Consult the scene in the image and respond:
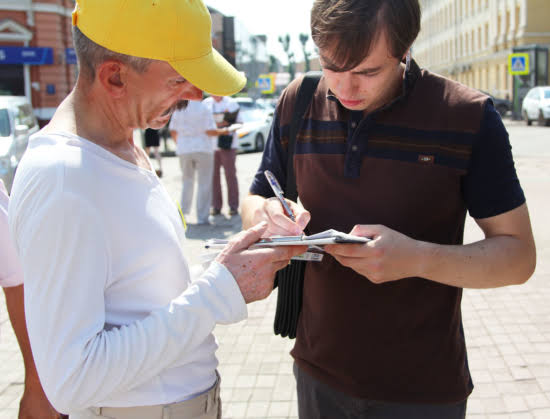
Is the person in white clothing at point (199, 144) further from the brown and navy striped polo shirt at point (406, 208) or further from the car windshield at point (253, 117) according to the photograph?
the car windshield at point (253, 117)

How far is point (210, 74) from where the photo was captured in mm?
1615

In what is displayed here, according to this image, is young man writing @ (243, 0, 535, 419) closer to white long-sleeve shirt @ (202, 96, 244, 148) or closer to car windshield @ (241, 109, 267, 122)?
white long-sleeve shirt @ (202, 96, 244, 148)

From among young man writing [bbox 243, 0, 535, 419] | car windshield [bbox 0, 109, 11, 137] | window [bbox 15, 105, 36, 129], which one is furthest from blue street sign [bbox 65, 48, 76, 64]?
young man writing [bbox 243, 0, 535, 419]

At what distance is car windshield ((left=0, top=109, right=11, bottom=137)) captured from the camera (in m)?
10.2

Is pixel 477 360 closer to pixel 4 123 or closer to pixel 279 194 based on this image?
pixel 279 194

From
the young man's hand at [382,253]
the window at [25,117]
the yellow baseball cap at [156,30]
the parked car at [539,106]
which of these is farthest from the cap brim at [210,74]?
the parked car at [539,106]

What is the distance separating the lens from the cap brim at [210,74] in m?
1.55

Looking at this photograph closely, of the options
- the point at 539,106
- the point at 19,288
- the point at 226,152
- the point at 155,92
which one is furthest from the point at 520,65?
the point at 155,92

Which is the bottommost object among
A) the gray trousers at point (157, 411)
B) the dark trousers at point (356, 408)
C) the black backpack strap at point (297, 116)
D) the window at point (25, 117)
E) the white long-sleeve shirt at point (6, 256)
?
the dark trousers at point (356, 408)

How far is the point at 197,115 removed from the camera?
8602mm


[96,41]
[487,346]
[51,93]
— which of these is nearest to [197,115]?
[487,346]

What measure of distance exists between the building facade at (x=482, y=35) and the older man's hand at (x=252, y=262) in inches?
1327

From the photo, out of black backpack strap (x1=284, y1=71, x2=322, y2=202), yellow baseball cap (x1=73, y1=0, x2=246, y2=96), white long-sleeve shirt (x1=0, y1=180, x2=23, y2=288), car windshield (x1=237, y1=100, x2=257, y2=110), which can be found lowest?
white long-sleeve shirt (x1=0, y1=180, x2=23, y2=288)

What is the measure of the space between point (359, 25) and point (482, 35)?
196 feet
